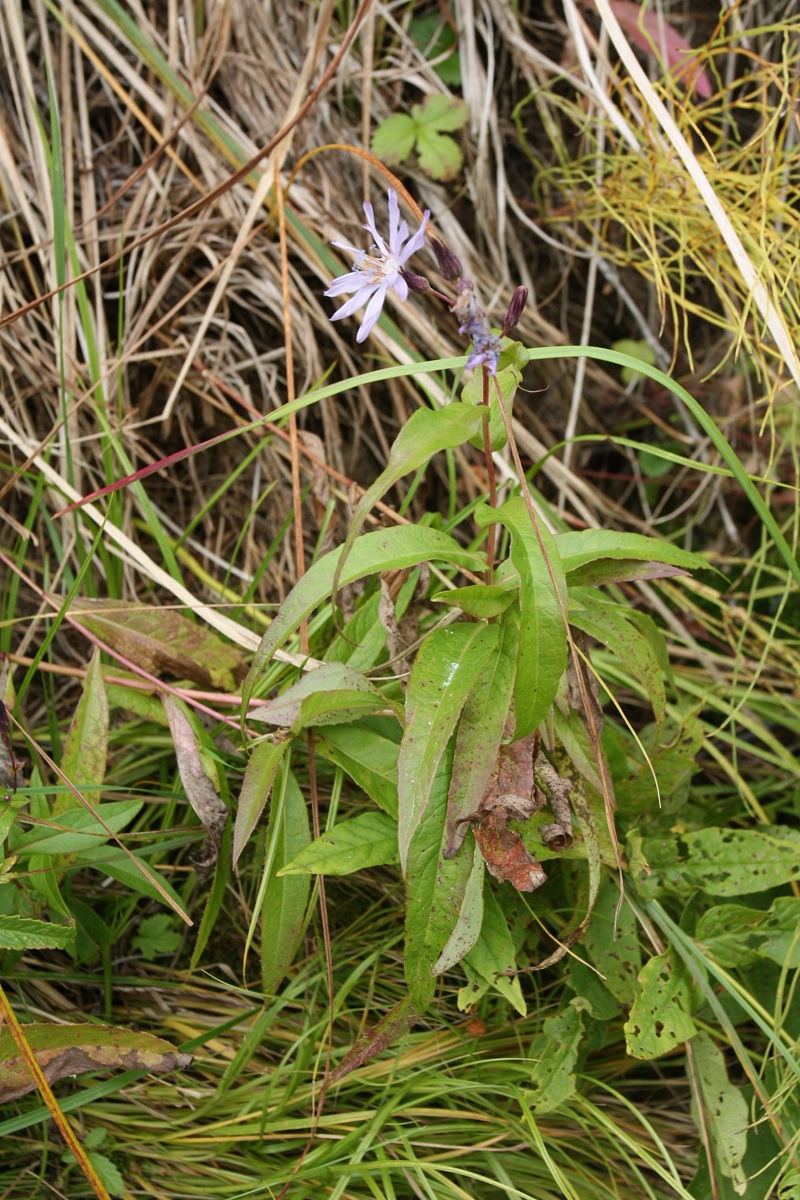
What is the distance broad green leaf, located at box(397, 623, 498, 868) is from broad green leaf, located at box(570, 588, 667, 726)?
139mm

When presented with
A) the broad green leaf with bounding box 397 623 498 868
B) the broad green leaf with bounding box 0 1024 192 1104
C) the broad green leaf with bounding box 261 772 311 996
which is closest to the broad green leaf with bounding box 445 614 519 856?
the broad green leaf with bounding box 397 623 498 868

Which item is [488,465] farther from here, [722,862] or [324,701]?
[722,862]

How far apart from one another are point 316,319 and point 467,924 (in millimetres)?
1073

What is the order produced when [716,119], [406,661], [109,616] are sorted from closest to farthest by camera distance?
1. [406,661]
2. [109,616]
3. [716,119]

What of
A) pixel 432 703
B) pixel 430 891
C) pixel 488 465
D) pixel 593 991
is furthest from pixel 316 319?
pixel 593 991

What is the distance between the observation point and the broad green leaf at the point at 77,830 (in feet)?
3.50

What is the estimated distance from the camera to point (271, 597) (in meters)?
1.57

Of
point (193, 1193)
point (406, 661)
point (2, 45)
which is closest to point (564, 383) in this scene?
point (406, 661)

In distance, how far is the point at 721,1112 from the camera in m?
1.12

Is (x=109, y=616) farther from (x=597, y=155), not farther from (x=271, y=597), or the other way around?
(x=597, y=155)

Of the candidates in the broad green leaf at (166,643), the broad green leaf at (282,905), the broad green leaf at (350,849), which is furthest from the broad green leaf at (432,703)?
the broad green leaf at (166,643)

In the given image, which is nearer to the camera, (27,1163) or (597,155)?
(27,1163)

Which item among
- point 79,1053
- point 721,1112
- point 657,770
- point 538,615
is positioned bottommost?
point 721,1112

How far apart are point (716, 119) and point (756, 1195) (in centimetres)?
178
